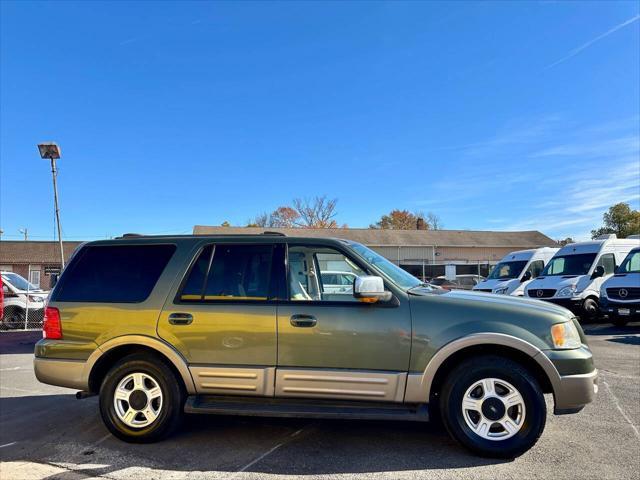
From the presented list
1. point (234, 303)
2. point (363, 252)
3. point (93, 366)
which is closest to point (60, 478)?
point (93, 366)

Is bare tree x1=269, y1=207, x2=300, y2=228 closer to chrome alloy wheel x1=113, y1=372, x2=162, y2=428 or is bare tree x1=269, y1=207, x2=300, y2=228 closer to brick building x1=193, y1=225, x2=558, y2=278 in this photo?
brick building x1=193, y1=225, x2=558, y2=278

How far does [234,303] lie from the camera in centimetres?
415

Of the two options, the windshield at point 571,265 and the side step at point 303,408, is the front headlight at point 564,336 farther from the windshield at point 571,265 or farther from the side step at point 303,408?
the windshield at point 571,265

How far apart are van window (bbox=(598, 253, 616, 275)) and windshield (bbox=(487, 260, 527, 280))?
296 cm

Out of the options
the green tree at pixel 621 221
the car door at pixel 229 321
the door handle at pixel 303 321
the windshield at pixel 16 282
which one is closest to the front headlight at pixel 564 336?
the door handle at pixel 303 321

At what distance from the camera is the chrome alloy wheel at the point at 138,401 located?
4.18 m

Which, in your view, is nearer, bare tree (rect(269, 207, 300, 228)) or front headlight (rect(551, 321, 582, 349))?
front headlight (rect(551, 321, 582, 349))

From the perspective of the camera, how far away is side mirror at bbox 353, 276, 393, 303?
3.74 metres

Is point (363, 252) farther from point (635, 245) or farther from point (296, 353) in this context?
point (635, 245)

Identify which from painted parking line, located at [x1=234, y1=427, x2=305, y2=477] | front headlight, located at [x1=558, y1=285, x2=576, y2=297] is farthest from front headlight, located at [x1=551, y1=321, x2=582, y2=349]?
front headlight, located at [x1=558, y1=285, x2=576, y2=297]

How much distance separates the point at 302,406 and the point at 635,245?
14.5 m

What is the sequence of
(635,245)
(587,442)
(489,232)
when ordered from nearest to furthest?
1. (587,442)
2. (635,245)
3. (489,232)

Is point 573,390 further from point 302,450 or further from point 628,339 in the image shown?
point 628,339

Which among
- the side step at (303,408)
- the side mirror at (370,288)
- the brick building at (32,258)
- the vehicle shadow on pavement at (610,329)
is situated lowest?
the vehicle shadow on pavement at (610,329)
